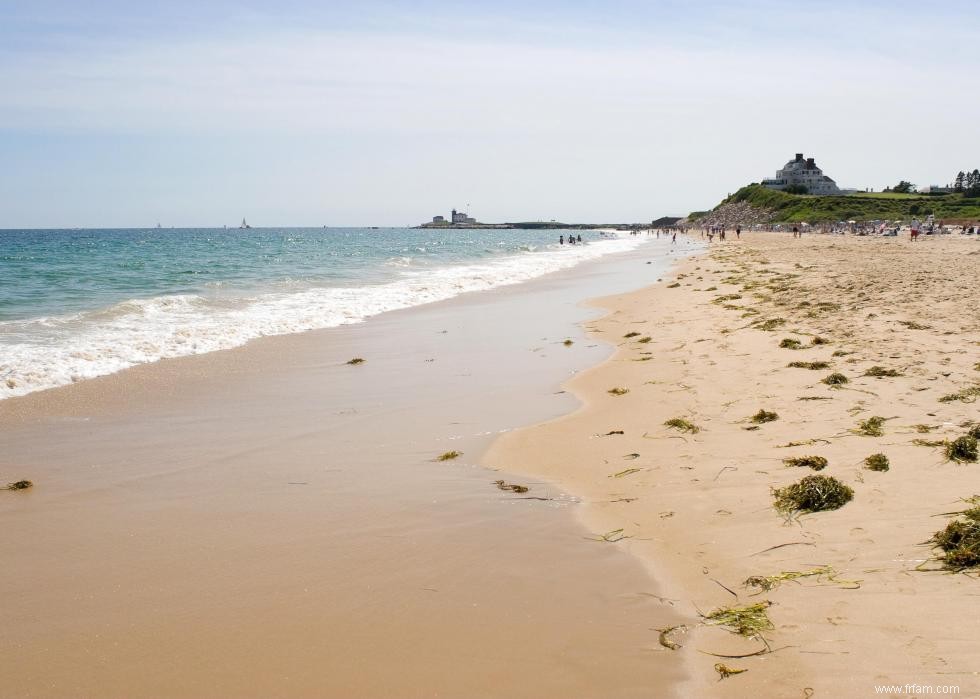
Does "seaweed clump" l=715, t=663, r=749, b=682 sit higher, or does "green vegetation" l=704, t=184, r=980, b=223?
"green vegetation" l=704, t=184, r=980, b=223

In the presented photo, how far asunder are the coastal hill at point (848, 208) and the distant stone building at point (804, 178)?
12.4 m

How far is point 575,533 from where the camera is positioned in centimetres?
489

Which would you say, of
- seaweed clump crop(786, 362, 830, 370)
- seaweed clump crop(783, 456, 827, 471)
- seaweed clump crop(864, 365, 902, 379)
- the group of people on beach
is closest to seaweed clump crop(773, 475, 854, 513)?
seaweed clump crop(783, 456, 827, 471)

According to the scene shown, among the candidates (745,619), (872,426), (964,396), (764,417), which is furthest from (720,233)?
(745,619)

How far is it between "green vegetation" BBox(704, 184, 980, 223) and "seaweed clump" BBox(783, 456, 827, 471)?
91077mm

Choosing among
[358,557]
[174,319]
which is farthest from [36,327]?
[358,557]

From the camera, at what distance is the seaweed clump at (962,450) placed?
5289 millimetres

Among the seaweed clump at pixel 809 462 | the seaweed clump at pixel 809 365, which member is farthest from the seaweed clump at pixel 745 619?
the seaweed clump at pixel 809 365

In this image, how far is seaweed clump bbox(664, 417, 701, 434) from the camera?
6.93m

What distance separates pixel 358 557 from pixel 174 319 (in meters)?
13.5

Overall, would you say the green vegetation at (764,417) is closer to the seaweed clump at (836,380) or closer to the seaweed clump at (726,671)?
the seaweed clump at (836,380)

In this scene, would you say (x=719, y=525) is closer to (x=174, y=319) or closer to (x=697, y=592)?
(x=697, y=592)

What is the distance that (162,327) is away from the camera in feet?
47.7

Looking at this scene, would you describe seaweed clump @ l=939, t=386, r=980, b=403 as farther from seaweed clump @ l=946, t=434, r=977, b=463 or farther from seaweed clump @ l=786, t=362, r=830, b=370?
seaweed clump @ l=786, t=362, r=830, b=370
